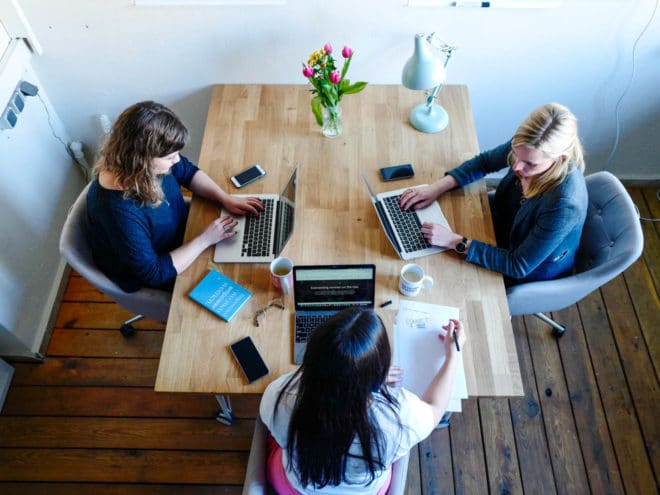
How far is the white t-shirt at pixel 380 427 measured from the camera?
1.28 metres

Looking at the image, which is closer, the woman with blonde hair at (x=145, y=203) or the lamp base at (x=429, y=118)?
the woman with blonde hair at (x=145, y=203)

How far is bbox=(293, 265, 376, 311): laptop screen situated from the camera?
61.9 inches

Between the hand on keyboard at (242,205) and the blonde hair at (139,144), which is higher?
the blonde hair at (139,144)

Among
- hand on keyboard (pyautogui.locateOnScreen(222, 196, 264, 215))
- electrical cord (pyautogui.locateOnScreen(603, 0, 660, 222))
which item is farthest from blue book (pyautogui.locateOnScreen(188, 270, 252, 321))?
electrical cord (pyautogui.locateOnScreen(603, 0, 660, 222))

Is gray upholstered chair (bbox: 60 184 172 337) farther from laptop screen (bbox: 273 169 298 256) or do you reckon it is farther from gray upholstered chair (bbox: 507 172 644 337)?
gray upholstered chair (bbox: 507 172 644 337)

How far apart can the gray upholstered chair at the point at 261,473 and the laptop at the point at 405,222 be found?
0.66 m

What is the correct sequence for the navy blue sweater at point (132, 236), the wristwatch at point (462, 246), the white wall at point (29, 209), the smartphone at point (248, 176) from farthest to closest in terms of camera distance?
the white wall at point (29, 209) → the smartphone at point (248, 176) → the wristwatch at point (462, 246) → the navy blue sweater at point (132, 236)

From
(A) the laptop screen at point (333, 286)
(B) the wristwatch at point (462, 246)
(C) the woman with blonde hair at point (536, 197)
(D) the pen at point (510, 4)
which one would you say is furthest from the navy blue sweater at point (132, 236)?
(D) the pen at point (510, 4)

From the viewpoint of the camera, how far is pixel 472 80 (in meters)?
2.43

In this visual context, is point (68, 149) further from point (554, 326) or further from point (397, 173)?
point (554, 326)

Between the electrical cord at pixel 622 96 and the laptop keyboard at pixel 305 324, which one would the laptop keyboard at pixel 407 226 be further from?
the electrical cord at pixel 622 96

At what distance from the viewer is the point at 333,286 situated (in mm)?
1614

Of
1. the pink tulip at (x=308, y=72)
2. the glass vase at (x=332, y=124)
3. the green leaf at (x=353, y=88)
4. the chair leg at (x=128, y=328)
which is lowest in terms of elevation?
the chair leg at (x=128, y=328)

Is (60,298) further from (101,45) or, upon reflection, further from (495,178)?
(495,178)
